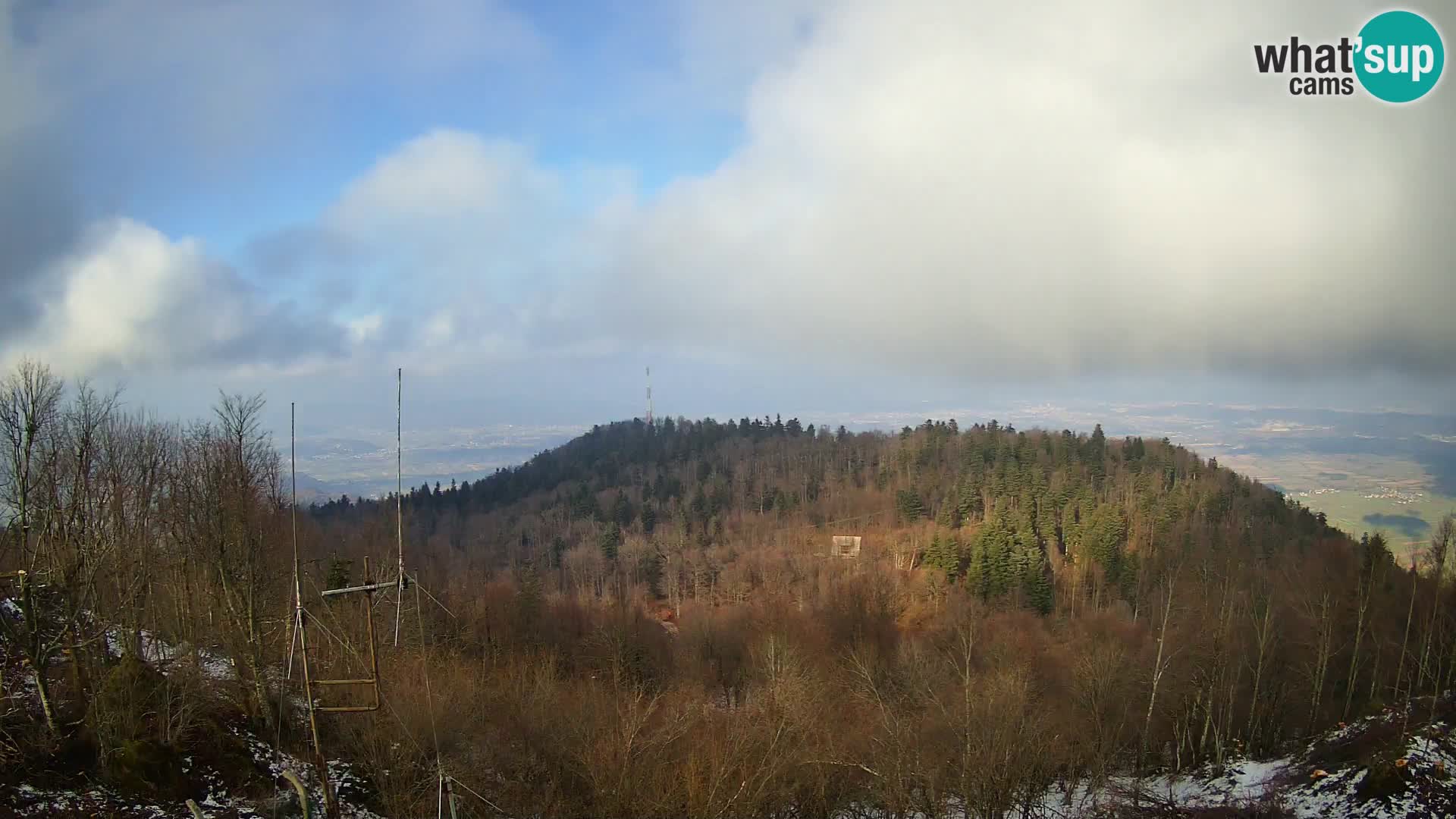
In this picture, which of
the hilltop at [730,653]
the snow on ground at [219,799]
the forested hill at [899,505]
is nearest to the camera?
the snow on ground at [219,799]

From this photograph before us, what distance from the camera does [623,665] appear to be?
41469 millimetres

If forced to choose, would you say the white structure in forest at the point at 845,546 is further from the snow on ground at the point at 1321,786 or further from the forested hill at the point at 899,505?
the snow on ground at the point at 1321,786

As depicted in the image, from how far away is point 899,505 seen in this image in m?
87.9

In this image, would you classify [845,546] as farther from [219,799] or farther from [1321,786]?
[219,799]

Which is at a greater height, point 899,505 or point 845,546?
point 899,505

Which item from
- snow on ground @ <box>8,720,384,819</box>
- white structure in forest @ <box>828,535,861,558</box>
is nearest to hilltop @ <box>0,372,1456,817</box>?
snow on ground @ <box>8,720,384,819</box>

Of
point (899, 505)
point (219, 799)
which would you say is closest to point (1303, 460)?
point (899, 505)

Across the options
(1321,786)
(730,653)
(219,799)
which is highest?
(219,799)

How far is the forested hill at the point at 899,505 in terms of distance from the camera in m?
61.8

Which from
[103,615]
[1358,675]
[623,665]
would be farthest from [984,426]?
[103,615]

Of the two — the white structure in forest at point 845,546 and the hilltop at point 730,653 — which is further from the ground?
the hilltop at point 730,653

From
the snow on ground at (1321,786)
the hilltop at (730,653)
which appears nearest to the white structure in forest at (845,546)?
the hilltop at (730,653)

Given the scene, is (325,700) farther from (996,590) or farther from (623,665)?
(996,590)

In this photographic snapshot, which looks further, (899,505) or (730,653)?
(899,505)
